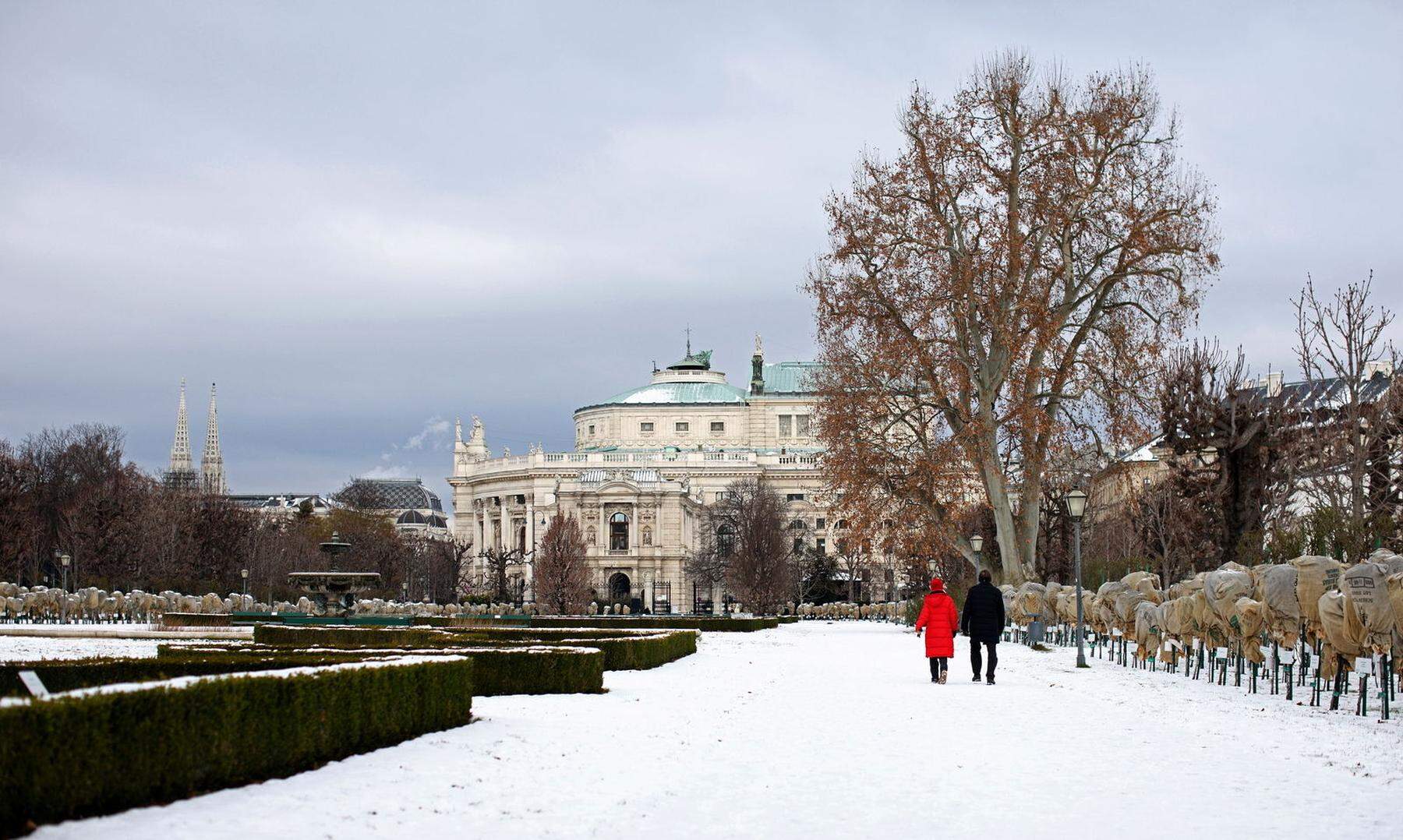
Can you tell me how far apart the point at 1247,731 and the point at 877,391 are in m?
25.9

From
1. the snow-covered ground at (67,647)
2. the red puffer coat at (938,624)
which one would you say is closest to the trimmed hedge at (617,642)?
the red puffer coat at (938,624)

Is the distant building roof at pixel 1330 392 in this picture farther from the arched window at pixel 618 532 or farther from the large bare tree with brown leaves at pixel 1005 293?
the arched window at pixel 618 532

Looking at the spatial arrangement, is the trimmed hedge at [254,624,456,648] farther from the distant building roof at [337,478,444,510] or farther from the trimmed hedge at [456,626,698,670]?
the distant building roof at [337,478,444,510]

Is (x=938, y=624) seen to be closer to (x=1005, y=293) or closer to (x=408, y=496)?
(x=1005, y=293)

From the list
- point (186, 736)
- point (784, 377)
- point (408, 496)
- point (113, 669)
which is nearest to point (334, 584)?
point (113, 669)

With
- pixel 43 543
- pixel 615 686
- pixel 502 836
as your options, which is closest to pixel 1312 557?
pixel 615 686

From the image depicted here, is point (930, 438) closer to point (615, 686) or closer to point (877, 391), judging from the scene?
point (877, 391)

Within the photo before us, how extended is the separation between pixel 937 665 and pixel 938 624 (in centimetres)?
63

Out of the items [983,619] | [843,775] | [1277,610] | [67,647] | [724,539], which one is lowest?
[843,775]

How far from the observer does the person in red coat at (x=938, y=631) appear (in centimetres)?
2084

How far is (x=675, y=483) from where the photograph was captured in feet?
372

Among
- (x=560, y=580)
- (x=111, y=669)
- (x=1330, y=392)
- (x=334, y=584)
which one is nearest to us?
(x=111, y=669)

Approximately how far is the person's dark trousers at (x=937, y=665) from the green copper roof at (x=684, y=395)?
10222 cm

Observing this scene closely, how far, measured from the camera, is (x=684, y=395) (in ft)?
409
